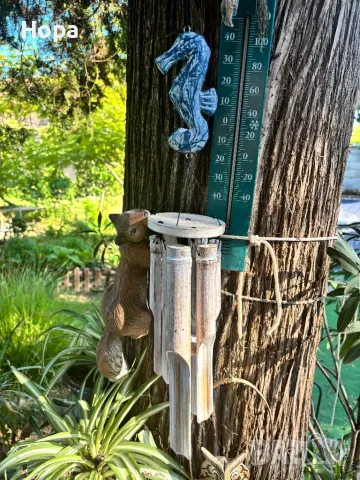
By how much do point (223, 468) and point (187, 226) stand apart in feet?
2.37

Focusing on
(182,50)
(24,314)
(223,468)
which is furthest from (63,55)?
(223,468)

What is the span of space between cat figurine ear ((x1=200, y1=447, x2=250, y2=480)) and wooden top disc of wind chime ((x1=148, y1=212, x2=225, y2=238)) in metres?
0.68

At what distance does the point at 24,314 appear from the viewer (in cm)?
260

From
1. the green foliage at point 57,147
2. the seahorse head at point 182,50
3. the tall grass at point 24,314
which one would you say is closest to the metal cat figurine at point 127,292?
the seahorse head at point 182,50

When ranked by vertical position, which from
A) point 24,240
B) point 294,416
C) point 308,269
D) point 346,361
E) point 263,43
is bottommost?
point 24,240

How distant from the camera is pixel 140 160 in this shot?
47.8 inches

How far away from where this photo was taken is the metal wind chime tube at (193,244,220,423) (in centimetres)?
91

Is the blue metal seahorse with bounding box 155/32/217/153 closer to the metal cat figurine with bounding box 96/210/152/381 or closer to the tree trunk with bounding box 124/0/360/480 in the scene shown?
the tree trunk with bounding box 124/0/360/480

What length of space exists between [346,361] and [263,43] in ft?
3.02

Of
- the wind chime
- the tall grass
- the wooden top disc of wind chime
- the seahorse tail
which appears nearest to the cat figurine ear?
the wind chime

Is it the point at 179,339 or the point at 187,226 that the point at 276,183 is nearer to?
the point at 187,226

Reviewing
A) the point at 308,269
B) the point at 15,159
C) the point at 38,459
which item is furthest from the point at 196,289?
the point at 15,159

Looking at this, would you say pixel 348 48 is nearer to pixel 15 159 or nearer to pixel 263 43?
pixel 263 43

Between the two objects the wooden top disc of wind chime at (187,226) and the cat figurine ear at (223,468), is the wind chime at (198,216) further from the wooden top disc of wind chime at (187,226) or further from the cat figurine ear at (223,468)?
the cat figurine ear at (223,468)
